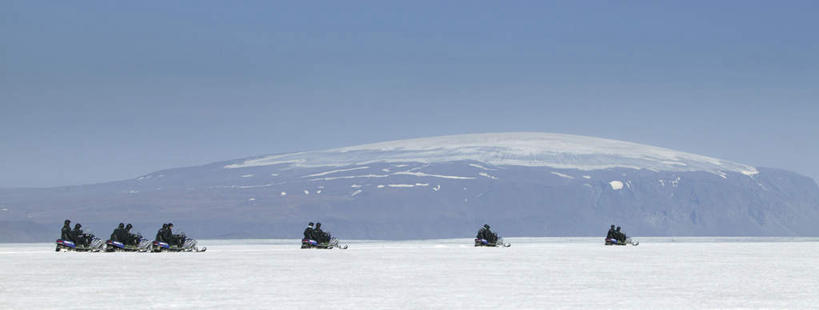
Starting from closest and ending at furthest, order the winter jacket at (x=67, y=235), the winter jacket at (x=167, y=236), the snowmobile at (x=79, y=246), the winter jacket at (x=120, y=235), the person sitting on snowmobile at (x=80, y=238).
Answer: the winter jacket at (x=120, y=235)
the snowmobile at (x=79, y=246)
the winter jacket at (x=167, y=236)
the person sitting on snowmobile at (x=80, y=238)
the winter jacket at (x=67, y=235)

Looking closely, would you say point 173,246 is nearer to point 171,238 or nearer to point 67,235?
point 171,238

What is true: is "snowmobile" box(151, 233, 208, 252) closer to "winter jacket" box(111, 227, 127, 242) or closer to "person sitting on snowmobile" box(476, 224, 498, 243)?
"winter jacket" box(111, 227, 127, 242)

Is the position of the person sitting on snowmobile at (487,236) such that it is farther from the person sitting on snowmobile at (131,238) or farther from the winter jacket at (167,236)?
the person sitting on snowmobile at (131,238)

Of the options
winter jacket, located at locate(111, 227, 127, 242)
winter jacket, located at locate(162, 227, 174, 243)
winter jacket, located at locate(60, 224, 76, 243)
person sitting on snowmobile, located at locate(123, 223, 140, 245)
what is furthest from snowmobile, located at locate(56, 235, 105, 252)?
winter jacket, located at locate(162, 227, 174, 243)

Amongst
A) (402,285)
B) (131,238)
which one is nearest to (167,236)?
(131,238)

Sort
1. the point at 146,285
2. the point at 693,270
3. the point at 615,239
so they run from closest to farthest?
the point at 146,285
the point at 693,270
the point at 615,239

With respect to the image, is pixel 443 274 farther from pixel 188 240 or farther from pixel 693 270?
pixel 188 240

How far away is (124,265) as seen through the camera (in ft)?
162

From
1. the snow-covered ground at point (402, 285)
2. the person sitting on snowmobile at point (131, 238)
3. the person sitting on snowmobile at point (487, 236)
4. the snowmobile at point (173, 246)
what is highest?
the person sitting on snowmobile at point (487, 236)

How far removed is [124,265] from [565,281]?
21.3 m

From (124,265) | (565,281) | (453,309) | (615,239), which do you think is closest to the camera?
(453,309)

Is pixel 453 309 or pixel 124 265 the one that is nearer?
pixel 453 309

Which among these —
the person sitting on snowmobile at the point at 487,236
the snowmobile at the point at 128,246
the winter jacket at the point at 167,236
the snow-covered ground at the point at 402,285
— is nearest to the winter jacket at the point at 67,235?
the snowmobile at the point at 128,246

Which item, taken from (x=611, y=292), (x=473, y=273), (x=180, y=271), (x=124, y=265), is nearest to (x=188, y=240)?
(x=124, y=265)
